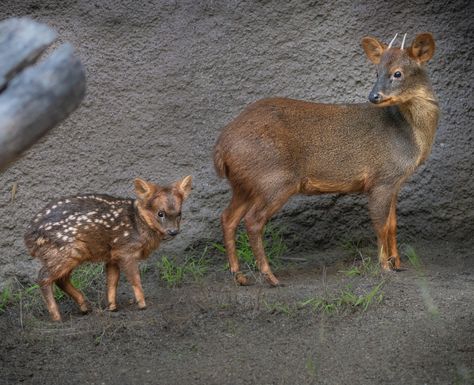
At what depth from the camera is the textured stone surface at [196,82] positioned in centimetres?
744

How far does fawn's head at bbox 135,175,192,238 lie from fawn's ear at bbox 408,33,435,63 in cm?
201

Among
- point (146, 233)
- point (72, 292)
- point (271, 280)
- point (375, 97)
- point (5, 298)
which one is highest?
point (375, 97)

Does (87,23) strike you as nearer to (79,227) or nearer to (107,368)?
(79,227)

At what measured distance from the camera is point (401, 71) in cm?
694

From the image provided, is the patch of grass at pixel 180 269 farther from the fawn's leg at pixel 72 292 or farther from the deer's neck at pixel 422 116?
the deer's neck at pixel 422 116

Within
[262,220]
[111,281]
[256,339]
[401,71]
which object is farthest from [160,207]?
[401,71]

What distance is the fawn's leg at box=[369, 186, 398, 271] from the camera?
280 inches

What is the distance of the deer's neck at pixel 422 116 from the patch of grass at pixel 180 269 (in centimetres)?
181

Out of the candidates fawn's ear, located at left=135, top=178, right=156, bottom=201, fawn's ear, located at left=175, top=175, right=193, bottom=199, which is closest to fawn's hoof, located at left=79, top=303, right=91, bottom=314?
fawn's ear, located at left=135, top=178, right=156, bottom=201

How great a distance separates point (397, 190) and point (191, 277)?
1668 mm

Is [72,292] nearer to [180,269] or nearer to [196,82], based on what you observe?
[180,269]

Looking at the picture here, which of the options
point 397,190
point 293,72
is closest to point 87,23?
point 293,72

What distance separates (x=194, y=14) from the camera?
24.5 ft

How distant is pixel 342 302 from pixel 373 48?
207cm
